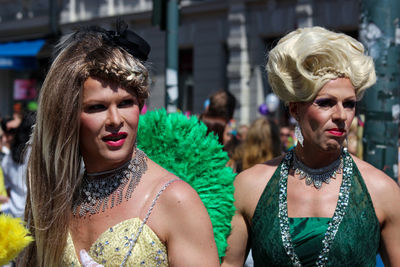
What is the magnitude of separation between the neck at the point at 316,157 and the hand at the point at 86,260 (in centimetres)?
103

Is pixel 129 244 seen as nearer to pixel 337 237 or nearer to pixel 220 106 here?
pixel 337 237

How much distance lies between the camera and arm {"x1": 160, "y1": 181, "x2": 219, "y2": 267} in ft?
6.39

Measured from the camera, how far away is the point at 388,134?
3279 millimetres

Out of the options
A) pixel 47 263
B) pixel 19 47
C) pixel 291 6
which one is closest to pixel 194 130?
pixel 47 263

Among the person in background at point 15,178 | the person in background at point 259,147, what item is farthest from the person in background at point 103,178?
the person in background at point 15,178

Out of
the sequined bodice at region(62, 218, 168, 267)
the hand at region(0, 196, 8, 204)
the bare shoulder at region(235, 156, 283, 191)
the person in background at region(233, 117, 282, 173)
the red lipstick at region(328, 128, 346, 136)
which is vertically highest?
the red lipstick at region(328, 128, 346, 136)

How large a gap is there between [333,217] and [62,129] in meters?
1.12

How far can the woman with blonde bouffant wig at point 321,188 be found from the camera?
2.44 metres

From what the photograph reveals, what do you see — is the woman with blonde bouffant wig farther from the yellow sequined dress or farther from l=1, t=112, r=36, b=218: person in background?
l=1, t=112, r=36, b=218: person in background

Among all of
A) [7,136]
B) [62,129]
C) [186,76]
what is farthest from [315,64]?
[186,76]

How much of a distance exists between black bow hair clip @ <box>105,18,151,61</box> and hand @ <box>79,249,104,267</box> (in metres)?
0.69

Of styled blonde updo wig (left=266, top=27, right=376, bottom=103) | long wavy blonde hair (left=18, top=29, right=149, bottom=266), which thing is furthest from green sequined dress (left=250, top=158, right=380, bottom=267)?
long wavy blonde hair (left=18, top=29, right=149, bottom=266)

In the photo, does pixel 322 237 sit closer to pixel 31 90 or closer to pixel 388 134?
pixel 388 134

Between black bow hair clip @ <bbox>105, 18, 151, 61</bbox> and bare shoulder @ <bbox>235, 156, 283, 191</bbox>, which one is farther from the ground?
black bow hair clip @ <bbox>105, 18, 151, 61</bbox>
